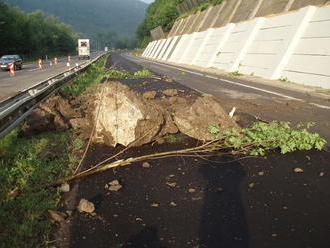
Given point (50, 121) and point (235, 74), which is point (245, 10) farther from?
point (50, 121)

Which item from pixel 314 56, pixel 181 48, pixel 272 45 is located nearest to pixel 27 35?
pixel 181 48

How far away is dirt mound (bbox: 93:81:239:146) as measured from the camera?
5.94 m

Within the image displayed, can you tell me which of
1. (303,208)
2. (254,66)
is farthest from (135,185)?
(254,66)

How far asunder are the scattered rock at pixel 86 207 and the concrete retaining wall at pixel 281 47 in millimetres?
13294

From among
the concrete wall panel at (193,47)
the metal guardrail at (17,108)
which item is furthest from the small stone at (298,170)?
the concrete wall panel at (193,47)

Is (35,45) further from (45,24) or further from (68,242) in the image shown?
(68,242)

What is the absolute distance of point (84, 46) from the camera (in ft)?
188

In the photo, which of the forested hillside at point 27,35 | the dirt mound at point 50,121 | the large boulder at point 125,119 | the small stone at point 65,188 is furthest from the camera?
the forested hillside at point 27,35

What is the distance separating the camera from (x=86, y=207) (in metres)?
3.61

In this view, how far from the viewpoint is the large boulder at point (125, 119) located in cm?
593

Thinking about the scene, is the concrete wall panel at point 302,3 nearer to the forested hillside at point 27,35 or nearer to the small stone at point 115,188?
the small stone at point 115,188

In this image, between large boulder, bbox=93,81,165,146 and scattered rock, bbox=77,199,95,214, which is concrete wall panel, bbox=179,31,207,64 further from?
scattered rock, bbox=77,199,95,214

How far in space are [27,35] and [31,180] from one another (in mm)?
65797

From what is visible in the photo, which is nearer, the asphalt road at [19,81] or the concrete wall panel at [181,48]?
the asphalt road at [19,81]
